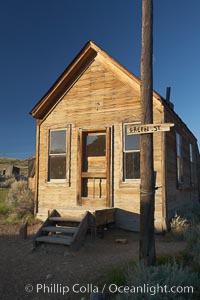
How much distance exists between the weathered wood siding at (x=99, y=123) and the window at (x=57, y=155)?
0.22 m

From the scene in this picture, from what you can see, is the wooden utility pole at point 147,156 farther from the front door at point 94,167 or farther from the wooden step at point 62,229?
the front door at point 94,167

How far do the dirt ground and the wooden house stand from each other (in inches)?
61.2

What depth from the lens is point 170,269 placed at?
4.67 meters

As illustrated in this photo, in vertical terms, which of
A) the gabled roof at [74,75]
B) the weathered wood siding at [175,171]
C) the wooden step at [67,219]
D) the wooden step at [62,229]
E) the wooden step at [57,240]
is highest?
the gabled roof at [74,75]

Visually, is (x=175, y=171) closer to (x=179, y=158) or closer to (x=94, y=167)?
(x=179, y=158)

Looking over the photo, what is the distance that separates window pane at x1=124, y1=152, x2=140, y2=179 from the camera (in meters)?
10.5

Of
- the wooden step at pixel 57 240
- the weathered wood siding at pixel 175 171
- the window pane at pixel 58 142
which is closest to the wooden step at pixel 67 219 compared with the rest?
the wooden step at pixel 57 240

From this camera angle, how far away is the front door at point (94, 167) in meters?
11.0

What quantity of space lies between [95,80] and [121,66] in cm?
140

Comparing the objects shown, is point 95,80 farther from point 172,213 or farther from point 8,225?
point 8,225

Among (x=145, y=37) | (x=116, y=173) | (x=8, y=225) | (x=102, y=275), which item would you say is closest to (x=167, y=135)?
(x=116, y=173)

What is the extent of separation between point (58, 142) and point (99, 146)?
6.35 feet

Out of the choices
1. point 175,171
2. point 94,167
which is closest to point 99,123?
point 94,167

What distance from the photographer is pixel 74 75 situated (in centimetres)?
1218
